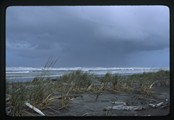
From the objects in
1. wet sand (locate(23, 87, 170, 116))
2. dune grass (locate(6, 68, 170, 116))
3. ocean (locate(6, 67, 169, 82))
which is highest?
ocean (locate(6, 67, 169, 82))

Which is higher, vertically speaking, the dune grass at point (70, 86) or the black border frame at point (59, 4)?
the black border frame at point (59, 4)

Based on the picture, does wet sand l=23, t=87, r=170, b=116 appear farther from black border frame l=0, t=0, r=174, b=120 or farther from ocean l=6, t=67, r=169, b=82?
ocean l=6, t=67, r=169, b=82

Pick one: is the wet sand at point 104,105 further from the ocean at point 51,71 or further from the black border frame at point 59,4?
the ocean at point 51,71

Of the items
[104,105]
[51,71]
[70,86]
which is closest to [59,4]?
[51,71]

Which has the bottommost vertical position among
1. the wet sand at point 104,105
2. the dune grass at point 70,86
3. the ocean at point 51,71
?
the wet sand at point 104,105

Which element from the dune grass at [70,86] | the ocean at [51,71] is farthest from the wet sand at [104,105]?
the ocean at [51,71]

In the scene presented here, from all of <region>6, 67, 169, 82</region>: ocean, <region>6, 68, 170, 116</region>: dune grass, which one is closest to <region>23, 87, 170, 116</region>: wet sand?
<region>6, 68, 170, 116</region>: dune grass

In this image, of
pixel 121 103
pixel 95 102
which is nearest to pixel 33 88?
pixel 95 102

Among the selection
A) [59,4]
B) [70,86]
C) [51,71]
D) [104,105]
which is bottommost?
[104,105]

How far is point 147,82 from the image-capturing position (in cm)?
242

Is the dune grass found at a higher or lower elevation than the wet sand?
higher

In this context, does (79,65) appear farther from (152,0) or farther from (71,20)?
(152,0)

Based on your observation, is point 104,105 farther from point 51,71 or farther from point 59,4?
point 59,4
